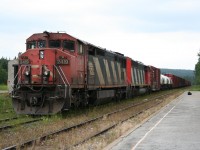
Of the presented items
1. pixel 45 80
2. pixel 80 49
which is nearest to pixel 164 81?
pixel 80 49

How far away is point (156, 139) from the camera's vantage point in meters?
11.0

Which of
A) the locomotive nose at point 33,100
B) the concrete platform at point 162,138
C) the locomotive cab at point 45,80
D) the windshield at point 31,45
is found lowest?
the concrete platform at point 162,138

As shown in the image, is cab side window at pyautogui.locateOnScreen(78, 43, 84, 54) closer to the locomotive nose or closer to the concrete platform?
the locomotive nose

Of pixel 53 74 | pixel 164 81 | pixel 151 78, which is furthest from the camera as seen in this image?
pixel 164 81

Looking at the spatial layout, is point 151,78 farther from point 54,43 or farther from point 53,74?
point 53,74

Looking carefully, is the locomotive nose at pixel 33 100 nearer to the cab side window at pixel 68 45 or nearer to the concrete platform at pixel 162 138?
the cab side window at pixel 68 45

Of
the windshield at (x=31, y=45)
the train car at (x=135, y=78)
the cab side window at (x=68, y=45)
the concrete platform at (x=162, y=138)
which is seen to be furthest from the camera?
the train car at (x=135, y=78)

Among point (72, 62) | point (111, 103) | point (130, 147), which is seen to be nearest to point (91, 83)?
point (72, 62)

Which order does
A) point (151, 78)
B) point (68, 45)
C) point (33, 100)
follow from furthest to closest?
point (151, 78) < point (68, 45) < point (33, 100)

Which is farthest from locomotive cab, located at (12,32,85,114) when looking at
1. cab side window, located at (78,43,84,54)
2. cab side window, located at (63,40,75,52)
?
cab side window, located at (78,43,84,54)

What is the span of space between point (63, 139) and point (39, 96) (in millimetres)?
5817

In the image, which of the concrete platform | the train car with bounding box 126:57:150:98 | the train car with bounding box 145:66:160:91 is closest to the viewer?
the concrete platform

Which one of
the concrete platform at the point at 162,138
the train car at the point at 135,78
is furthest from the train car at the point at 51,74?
the train car at the point at 135,78

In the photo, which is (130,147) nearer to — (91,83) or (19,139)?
(19,139)
